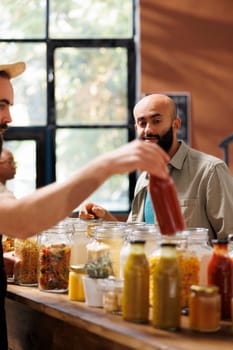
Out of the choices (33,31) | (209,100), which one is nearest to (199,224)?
(209,100)

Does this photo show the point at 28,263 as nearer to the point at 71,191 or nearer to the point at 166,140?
the point at 71,191

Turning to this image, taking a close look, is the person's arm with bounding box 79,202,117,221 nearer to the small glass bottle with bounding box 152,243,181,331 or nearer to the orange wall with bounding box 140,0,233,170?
the small glass bottle with bounding box 152,243,181,331

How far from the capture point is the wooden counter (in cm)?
208

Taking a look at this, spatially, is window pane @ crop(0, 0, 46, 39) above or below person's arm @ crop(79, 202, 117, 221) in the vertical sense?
above

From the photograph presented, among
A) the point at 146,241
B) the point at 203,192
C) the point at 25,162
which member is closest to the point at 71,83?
the point at 25,162

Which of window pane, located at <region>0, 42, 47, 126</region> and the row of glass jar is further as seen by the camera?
window pane, located at <region>0, 42, 47, 126</region>

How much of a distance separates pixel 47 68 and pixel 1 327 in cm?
522

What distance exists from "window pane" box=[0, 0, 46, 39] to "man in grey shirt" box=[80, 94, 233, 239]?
3973 mm

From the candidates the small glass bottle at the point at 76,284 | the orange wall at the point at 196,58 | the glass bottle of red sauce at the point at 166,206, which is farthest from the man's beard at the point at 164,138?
the orange wall at the point at 196,58

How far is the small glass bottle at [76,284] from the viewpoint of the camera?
107 inches

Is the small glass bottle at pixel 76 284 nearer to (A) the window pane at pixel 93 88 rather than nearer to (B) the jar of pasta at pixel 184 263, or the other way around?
(B) the jar of pasta at pixel 184 263

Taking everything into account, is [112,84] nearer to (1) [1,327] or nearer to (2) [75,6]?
(2) [75,6]

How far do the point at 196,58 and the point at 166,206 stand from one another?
5.62m

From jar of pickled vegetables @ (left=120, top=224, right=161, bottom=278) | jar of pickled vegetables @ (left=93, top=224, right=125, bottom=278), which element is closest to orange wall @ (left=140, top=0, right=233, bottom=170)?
jar of pickled vegetables @ (left=93, top=224, right=125, bottom=278)
